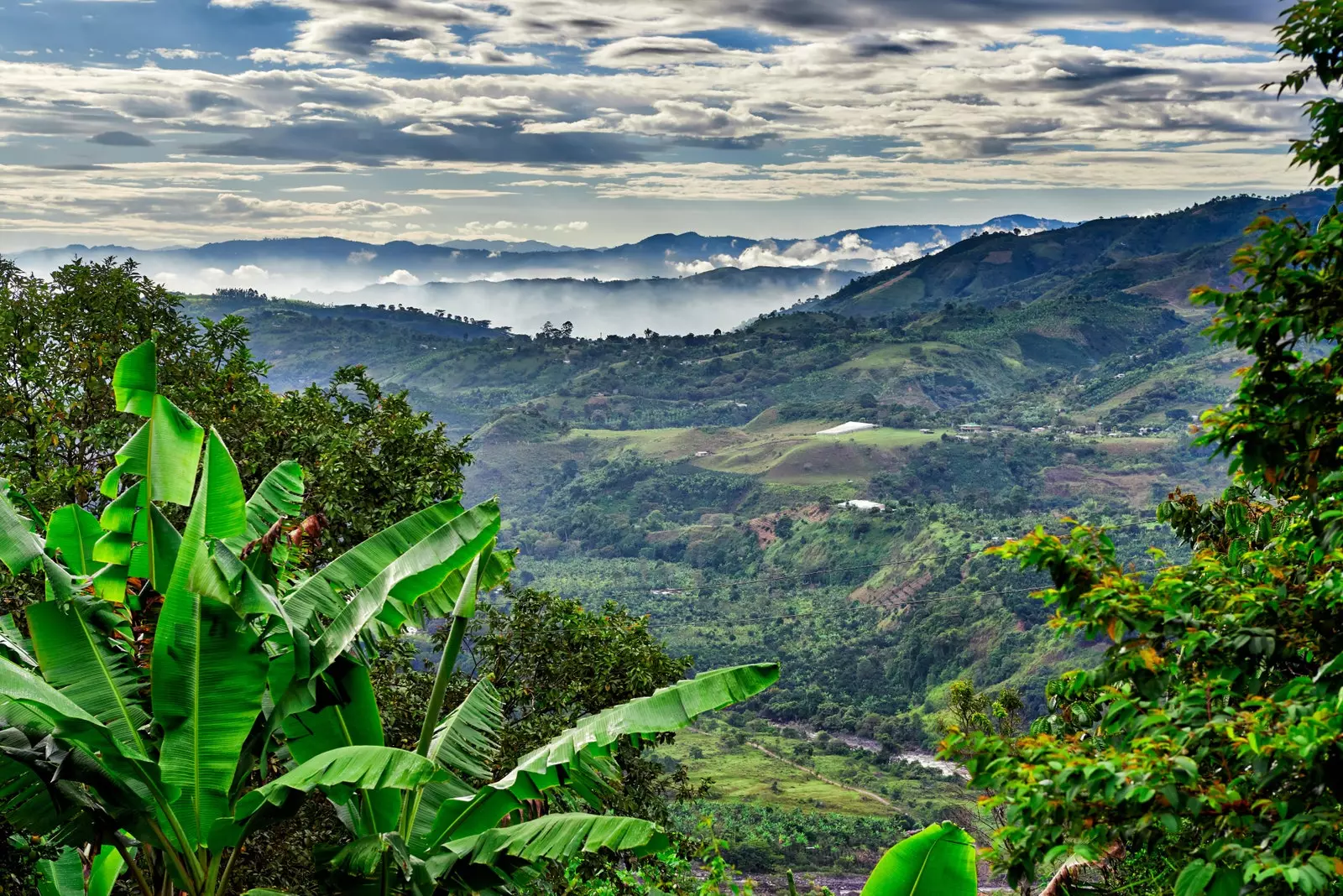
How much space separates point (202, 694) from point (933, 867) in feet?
12.5

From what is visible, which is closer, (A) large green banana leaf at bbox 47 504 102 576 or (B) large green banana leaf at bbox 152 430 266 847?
(B) large green banana leaf at bbox 152 430 266 847

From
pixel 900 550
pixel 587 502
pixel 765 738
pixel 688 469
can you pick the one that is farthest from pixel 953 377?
pixel 765 738

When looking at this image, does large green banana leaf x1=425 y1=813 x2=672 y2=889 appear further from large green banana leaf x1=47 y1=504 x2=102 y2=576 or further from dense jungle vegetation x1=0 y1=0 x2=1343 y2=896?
large green banana leaf x1=47 y1=504 x2=102 y2=576

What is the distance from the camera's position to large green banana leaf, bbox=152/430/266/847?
553 centimetres

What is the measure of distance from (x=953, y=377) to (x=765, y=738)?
13443 centimetres

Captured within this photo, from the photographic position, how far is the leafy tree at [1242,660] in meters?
4.20

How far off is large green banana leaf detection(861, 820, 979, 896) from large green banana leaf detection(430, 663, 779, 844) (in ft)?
3.69

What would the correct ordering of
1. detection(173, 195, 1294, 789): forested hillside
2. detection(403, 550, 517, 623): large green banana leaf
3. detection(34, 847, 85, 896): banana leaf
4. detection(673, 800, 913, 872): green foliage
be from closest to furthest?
1. detection(403, 550, 517, 623): large green banana leaf
2. detection(34, 847, 85, 896): banana leaf
3. detection(673, 800, 913, 872): green foliage
4. detection(173, 195, 1294, 789): forested hillside

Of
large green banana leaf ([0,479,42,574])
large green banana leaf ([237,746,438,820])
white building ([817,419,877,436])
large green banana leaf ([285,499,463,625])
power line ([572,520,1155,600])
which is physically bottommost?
power line ([572,520,1155,600])

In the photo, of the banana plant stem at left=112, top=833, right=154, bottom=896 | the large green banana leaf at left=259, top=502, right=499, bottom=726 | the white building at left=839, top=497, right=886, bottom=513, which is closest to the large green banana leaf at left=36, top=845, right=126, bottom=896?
the banana plant stem at left=112, top=833, right=154, bottom=896

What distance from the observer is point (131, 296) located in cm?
1471

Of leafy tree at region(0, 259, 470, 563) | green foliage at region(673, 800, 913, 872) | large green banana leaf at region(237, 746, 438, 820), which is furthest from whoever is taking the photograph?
green foliage at region(673, 800, 913, 872)

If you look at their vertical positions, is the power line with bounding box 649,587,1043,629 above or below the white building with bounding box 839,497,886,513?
below

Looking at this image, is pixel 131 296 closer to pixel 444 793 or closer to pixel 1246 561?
pixel 444 793
